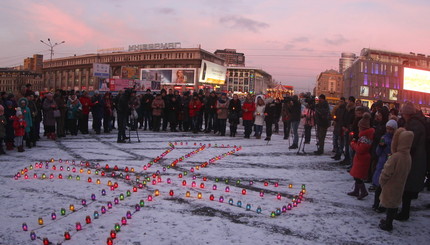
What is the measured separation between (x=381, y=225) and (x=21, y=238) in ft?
15.5

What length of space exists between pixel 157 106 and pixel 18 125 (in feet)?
23.3

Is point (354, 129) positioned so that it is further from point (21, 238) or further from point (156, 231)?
point (21, 238)

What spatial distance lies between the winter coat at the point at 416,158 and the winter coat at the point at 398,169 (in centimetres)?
42

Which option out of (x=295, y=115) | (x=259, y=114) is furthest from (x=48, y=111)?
(x=295, y=115)

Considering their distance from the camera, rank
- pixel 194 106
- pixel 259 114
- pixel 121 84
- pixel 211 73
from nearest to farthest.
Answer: pixel 259 114 < pixel 194 106 < pixel 121 84 < pixel 211 73

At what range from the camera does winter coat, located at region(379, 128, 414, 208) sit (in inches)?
183

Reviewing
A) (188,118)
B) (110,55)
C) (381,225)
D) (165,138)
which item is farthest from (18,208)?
(110,55)

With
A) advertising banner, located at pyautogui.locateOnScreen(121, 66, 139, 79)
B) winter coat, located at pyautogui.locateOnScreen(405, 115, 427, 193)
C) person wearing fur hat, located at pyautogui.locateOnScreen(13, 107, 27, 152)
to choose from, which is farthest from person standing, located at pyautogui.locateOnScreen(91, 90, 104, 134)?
advertising banner, located at pyautogui.locateOnScreen(121, 66, 139, 79)

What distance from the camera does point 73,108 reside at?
14211 mm

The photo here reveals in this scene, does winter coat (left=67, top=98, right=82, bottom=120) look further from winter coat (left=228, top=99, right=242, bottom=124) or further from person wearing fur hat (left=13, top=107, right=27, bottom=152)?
winter coat (left=228, top=99, right=242, bottom=124)

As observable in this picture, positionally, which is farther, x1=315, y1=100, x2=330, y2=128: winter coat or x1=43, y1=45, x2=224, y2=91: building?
A: x1=43, y1=45, x2=224, y2=91: building

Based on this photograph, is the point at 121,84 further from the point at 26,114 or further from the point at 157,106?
the point at 26,114

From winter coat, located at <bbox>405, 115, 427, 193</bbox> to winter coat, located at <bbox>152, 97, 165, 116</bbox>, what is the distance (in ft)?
40.6

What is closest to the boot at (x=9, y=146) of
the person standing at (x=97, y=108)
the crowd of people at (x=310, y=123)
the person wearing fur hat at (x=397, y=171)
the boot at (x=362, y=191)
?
the crowd of people at (x=310, y=123)
